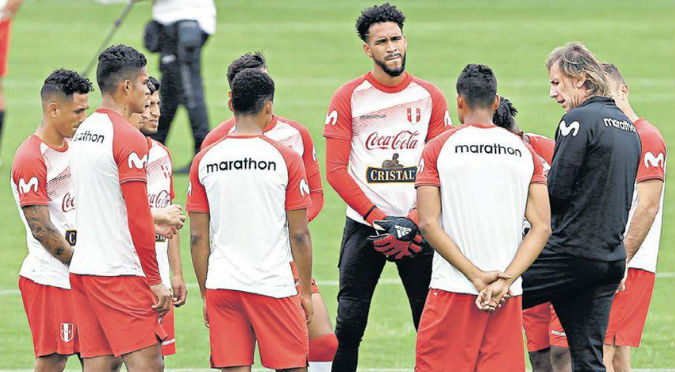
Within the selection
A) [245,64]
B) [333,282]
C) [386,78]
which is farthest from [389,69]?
[333,282]

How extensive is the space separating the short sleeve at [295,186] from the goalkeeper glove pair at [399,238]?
3.44ft

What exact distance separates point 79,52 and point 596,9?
12374 mm

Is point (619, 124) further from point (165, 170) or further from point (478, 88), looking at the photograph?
point (165, 170)

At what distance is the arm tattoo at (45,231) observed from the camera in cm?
667

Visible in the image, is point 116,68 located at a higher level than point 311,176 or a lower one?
higher

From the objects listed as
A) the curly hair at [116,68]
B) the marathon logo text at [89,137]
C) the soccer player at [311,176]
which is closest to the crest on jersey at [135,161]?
the marathon logo text at [89,137]

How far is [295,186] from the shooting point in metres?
6.31

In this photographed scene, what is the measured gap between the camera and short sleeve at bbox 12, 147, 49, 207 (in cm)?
668

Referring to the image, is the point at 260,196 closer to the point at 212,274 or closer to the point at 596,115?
the point at 212,274

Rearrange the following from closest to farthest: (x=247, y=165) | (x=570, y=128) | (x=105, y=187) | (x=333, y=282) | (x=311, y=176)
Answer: (x=247, y=165) → (x=105, y=187) → (x=570, y=128) → (x=311, y=176) → (x=333, y=282)

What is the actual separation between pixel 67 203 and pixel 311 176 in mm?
1380

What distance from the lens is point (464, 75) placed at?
6.44m

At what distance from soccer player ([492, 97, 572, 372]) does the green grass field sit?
1360mm

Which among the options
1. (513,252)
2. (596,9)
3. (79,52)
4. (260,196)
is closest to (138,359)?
(260,196)
